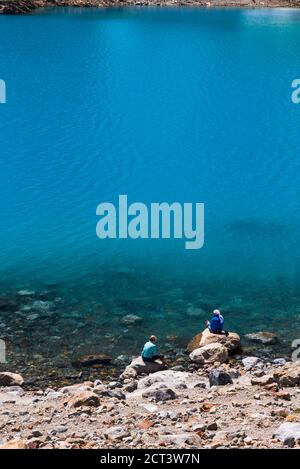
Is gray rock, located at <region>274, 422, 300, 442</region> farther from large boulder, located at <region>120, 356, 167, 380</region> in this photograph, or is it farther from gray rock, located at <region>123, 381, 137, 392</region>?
large boulder, located at <region>120, 356, 167, 380</region>

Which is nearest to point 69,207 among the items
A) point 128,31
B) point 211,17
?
point 128,31

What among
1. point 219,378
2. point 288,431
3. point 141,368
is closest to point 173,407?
point 219,378

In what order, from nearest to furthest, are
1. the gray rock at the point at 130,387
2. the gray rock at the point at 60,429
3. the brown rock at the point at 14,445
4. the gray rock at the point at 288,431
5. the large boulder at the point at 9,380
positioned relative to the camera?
the brown rock at the point at 14,445 → the gray rock at the point at 288,431 → the gray rock at the point at 60,429 → the gray rock at the point at 130,387 → the large boulder at the point at 9,380

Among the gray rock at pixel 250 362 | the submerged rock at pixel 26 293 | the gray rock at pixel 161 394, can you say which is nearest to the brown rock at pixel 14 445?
the gray rock at pixel 161 394

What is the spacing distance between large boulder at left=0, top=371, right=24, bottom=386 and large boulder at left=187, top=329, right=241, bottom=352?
19.8 ft

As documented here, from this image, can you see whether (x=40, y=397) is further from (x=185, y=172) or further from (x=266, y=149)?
(x=266, y=149)

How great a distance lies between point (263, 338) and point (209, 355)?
270cm

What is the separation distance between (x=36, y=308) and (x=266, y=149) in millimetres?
28201

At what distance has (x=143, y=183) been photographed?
4234cm

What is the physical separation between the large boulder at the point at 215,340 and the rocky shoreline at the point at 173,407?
4 centimetres

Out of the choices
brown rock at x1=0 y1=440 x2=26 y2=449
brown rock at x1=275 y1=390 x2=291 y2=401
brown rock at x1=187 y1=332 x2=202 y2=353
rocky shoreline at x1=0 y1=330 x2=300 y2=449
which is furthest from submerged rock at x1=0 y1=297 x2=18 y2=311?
brown rock at x1=0 y1=440 x2=26 y2=449

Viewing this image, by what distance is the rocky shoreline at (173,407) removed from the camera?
1480cm

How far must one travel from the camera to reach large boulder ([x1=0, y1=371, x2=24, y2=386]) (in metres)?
21.4

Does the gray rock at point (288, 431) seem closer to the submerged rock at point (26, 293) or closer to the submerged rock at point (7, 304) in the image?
the submerged rock at point (7, 304)
